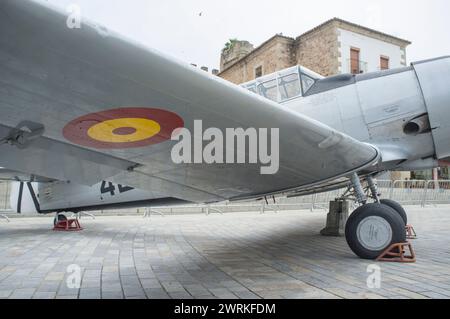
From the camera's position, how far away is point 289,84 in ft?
16.4

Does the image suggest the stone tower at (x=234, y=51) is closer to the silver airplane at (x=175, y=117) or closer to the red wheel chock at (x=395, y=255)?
the silver airplane at (x=175, y=117)

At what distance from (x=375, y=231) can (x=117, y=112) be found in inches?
120

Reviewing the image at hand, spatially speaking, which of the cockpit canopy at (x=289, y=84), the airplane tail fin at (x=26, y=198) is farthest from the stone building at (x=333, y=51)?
the airplane tail fin at (x=26, y=198)

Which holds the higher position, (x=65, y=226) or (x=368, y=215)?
(x=368, y=215)

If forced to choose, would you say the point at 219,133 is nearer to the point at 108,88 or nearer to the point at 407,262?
the point at 108,88

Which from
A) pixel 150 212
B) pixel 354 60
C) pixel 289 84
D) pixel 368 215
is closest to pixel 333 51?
pixel 354 60

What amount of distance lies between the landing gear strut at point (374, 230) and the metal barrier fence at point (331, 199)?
8.08 meters

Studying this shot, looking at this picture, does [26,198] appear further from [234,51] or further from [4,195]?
[234,51]

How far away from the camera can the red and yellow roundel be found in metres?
2.26

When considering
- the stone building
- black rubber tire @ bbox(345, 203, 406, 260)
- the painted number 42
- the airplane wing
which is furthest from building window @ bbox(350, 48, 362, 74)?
the airplane wing
